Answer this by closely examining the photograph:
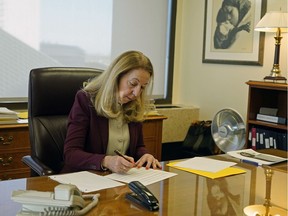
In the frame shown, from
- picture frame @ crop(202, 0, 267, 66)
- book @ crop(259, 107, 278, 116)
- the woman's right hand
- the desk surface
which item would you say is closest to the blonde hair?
the woman's right hand

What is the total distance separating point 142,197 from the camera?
1.34 meters

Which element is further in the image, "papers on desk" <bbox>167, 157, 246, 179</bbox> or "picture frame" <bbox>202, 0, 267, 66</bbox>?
"picture frame" <bbox>202, 0, 267, 66</bbox>

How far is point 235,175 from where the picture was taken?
174cm

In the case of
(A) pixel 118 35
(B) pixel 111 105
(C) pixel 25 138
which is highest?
(A) pixel 118 35

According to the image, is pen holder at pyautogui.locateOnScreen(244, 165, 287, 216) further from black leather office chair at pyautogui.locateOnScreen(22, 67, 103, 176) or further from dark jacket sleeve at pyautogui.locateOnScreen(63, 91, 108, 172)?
black leather office chair at pyautogui.locateOnScreen(22, 67, 103, 176)

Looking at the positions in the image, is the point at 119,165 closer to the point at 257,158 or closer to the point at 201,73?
the point at 257,158

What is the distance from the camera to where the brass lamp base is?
51.8 inches

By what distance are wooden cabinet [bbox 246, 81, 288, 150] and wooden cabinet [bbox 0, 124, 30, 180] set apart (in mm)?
1713

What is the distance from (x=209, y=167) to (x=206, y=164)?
0.05 metres

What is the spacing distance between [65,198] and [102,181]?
1.32ft

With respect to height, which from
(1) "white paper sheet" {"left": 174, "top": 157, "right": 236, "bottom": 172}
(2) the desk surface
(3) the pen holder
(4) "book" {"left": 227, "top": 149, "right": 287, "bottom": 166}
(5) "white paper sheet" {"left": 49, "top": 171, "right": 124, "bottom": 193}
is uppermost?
(4) "book" {"left": 227, "top": 149, "right": 287, "bottom": 166}

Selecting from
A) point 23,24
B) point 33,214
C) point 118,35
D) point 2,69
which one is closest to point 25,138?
point 2,69

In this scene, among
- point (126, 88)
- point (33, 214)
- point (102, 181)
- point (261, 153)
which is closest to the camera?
point (33, 214)

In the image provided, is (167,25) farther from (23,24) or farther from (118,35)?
(23,24)
